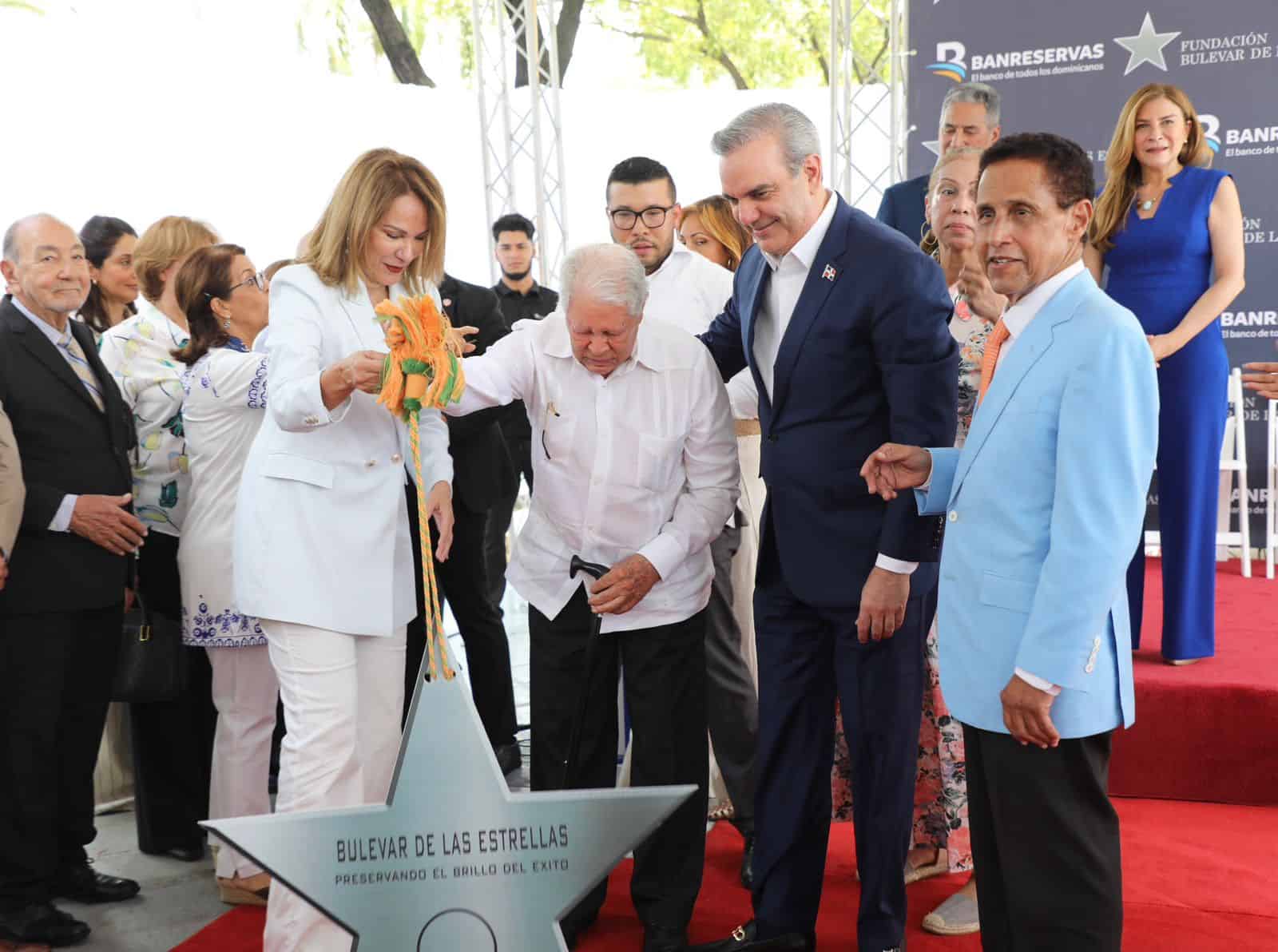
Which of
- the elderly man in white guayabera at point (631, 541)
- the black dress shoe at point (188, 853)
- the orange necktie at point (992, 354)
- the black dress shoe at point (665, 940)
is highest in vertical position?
the orange necktie at point (992, 354)

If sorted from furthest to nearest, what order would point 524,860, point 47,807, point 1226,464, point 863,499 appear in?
point 1226,464 → point 47,807 → point 863,499 → point 524,860

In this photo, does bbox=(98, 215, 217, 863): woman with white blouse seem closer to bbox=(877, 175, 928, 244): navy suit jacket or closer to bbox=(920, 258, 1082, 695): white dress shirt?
bbox=(877, 175, 928, 244): navy suit jacket

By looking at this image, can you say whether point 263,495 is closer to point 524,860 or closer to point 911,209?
point 524,860

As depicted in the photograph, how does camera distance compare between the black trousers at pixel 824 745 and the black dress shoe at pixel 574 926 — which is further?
the black dress shoe at pixel 574 926

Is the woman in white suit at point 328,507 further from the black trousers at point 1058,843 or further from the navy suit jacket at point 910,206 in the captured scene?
the navy suit jacket at point 910,206

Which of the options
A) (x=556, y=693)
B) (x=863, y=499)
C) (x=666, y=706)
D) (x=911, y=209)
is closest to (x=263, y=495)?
(x=556, y=693)

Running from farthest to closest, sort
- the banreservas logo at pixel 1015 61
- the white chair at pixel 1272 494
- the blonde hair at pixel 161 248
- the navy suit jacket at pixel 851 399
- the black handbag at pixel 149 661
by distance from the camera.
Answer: the banreservas logo at pixel 1015 61 < the white chair at pixel 1272 494 < the blonde hair at pixel 161 248 < the black handbag at pixel 149 661 < the navy suit jacket at pixel 851 399

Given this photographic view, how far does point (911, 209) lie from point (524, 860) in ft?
8.26

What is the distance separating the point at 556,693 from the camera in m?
2.65

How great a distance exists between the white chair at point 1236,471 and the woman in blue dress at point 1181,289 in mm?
1803

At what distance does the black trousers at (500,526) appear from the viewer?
4.55 meters

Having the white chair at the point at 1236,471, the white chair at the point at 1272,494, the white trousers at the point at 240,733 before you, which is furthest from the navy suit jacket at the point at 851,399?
the white chair at the point at 1272,494

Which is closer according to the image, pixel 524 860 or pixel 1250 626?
pixel 524 860

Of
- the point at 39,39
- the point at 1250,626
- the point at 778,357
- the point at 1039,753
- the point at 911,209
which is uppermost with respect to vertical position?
the point at 39,39
